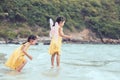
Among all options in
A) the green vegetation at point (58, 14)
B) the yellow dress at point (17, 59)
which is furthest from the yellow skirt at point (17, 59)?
the green vegetation at point (58, 14)

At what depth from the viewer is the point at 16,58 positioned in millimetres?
11422

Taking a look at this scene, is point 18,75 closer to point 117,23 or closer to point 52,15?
point 52,15

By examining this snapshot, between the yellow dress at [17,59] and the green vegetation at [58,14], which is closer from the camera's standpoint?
the yellow dress at [17,59]

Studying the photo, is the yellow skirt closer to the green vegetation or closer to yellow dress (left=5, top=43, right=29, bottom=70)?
yellow dress (left=5, top=43, right=29, bottom=70)

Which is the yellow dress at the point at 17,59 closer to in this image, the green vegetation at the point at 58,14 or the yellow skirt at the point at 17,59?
the yellow skirt at the point at 17,59

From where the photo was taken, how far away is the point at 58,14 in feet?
189

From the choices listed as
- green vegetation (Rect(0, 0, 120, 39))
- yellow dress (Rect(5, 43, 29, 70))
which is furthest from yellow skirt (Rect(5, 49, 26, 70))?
green vegetation (Rect(0, 0, 120, 39))

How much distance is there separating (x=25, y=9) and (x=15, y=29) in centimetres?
476

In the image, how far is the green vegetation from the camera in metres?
53.5

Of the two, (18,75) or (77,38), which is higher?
(18,75)

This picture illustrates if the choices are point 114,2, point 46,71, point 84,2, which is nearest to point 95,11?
point 84,2

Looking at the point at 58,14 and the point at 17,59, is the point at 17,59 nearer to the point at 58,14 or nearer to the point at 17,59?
the point at 17,59

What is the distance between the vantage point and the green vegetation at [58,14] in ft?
176

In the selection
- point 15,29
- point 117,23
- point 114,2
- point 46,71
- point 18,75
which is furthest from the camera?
point 114,2
